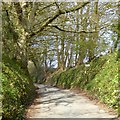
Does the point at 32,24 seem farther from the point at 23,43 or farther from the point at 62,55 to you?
the point at 62,55

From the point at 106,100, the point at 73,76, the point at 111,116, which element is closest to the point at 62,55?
the point at 73,76

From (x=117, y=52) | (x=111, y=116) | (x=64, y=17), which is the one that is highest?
(x=64, y=17)

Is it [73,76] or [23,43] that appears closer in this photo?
[23,43]

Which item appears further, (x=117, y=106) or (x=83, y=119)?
(x=117, y=106)

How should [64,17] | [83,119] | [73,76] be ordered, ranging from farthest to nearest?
[73,76] → [64,17] → [83,119]

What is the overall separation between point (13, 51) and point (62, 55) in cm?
1434

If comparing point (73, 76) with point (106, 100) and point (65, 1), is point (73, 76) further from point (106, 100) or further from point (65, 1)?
point (106, 100)

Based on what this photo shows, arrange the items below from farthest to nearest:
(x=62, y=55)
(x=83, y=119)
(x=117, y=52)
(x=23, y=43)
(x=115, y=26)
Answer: (x=62, y=55) → (x=23, y=43) → (x=115, y=26) → (x=117, y=52) → (x=83, y=119)

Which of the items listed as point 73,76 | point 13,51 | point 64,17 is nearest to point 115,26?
point 64,17

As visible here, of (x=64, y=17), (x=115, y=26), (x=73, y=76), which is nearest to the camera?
(x=115, y=26)

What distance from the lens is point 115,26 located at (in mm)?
13008

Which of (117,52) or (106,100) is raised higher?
(117,52)

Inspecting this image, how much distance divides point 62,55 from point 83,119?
21927 millimetres

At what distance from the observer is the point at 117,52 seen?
12.1 m
